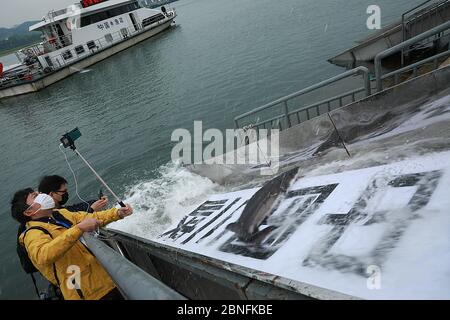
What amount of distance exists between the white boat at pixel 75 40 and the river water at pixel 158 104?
→ 1.95m

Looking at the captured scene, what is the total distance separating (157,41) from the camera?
146 ft

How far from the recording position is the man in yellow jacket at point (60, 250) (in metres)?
3.07

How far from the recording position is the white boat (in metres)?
36.8

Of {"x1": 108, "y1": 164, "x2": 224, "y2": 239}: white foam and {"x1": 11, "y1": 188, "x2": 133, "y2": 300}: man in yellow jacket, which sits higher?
{"x1": 11, "y1": 188, "x2": 133, "y2": 300}: man in yellow jacket

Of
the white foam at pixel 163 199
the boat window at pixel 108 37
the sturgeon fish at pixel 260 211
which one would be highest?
the boat window at pixel 108 37

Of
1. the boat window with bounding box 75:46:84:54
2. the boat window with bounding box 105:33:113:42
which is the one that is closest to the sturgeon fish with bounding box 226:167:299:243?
the boat window with bounding box 75:46:84:54

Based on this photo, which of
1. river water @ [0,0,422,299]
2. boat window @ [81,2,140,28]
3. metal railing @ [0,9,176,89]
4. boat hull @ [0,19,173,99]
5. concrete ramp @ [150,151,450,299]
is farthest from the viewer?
boat window @ [81,2,140,28]

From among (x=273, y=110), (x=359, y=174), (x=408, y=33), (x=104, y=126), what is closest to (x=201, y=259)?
(x=359, y=174)

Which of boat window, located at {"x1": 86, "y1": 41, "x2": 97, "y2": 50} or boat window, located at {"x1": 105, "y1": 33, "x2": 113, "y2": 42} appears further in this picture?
boat window, located at {"x1": 105, "y1": 33, "x2": 113, "y2": 42}

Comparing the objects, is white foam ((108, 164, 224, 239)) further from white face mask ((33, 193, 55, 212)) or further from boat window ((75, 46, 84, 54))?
boat window ((75, 46, 84, 54))

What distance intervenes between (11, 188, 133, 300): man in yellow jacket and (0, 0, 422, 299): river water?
4914 millimetres

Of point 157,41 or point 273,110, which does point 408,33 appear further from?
point 157,41

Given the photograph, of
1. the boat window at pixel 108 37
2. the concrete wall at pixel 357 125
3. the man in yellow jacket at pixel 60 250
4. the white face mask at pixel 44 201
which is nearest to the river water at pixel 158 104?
the concrete wall at pixel 357 125

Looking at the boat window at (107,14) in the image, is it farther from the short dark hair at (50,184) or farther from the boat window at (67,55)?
the short dark hair at (50,184)
